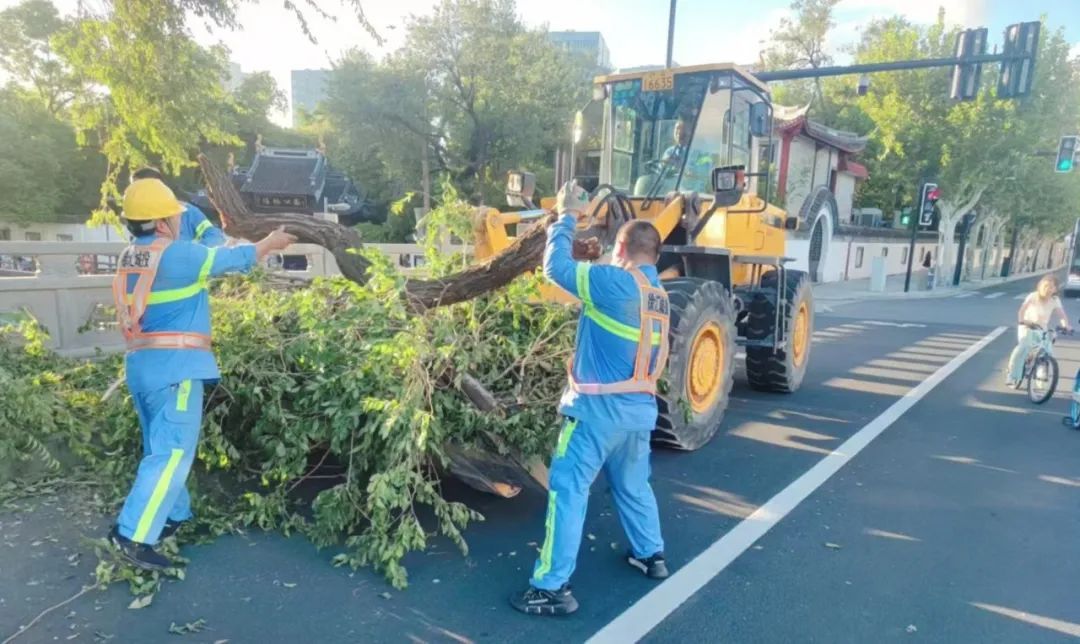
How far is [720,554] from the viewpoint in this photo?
3850 millimetres

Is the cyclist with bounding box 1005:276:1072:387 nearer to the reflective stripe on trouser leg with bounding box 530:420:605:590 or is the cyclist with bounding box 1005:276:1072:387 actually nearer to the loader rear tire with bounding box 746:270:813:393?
the loader rear tire with bounding box 746:270:813:393

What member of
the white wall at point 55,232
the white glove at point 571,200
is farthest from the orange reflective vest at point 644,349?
the white wall at point 55,232

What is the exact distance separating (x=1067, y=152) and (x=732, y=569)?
18407 millimetres

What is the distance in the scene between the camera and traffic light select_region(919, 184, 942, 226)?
76.9 ft

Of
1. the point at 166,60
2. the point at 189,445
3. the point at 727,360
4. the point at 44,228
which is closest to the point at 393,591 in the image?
the point at 189,445

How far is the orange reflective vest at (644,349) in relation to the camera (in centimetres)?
330

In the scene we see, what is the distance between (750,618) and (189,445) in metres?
2.91

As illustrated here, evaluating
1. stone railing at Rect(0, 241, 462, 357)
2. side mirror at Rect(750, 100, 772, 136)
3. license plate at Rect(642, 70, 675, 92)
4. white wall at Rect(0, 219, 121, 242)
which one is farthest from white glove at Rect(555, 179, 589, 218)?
white wall at Rect(0, 219, 121, 242)

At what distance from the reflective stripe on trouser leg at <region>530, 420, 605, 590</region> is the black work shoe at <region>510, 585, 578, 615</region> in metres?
0.03

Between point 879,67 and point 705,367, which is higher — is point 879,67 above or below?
above

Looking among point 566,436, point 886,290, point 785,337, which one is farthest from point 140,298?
point 886,290

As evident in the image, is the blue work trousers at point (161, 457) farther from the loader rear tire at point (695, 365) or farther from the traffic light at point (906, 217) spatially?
the traffic light at point (906, 217)

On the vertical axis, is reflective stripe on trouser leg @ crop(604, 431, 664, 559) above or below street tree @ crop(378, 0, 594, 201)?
below

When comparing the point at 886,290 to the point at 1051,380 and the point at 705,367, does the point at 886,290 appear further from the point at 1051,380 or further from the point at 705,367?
the point at 705,367
